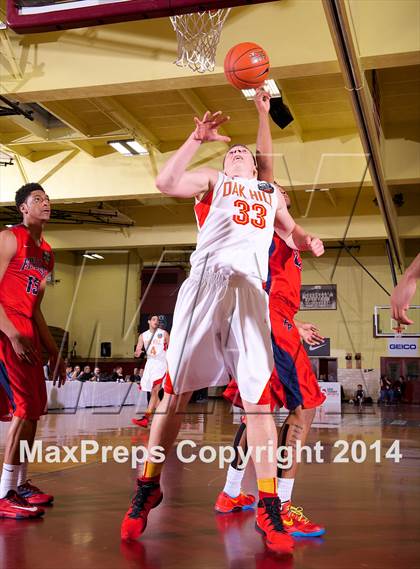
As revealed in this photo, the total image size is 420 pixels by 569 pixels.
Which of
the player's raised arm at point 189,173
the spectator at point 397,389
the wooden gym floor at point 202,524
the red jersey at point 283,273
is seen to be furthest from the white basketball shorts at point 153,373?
the spectator at point 397,389

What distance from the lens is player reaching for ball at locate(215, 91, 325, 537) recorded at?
12.5 feet

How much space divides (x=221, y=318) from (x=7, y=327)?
1.44m

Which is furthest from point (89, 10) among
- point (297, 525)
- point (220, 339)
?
point (297, 525)

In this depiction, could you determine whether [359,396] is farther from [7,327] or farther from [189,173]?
[189,173]

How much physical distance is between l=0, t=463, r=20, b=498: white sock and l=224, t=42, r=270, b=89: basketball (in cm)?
313

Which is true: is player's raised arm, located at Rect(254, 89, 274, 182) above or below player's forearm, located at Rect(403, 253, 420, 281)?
above

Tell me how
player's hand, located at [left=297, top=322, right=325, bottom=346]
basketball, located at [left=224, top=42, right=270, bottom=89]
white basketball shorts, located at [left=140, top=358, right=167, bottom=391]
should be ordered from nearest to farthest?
player's hand, located at [left=297, top=322, right=325, bottom=346] → basketball, located at [left=224, top=42, right=270, bottom=89] → white basketball shorts, located at [left=140, top=358, right=167, bottom=391]

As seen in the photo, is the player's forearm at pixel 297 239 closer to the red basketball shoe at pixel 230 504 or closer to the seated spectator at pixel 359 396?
the red basketball shoe at pixel 230 504

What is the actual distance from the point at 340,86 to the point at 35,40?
5.26 m

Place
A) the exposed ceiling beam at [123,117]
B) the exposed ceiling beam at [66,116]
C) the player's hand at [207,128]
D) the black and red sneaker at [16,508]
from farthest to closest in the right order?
1. the exposed ceiling beam at [66,116]
2. the exposed ceiling beam at [123,117]
3. the black and red sneaker at [16,508]
4. the player's hand at [207,128]

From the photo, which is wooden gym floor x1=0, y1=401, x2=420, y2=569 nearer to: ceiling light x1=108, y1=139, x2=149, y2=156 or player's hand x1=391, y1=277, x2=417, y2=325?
player's hand x1=391, y1=277, x2=417, y2=325

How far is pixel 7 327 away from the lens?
153 inches

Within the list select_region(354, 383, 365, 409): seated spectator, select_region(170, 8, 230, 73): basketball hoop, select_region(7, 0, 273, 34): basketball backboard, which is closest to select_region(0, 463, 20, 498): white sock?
select_region(7, 0, 273, 34): basketball backboard

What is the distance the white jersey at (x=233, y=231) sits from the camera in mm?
3451
